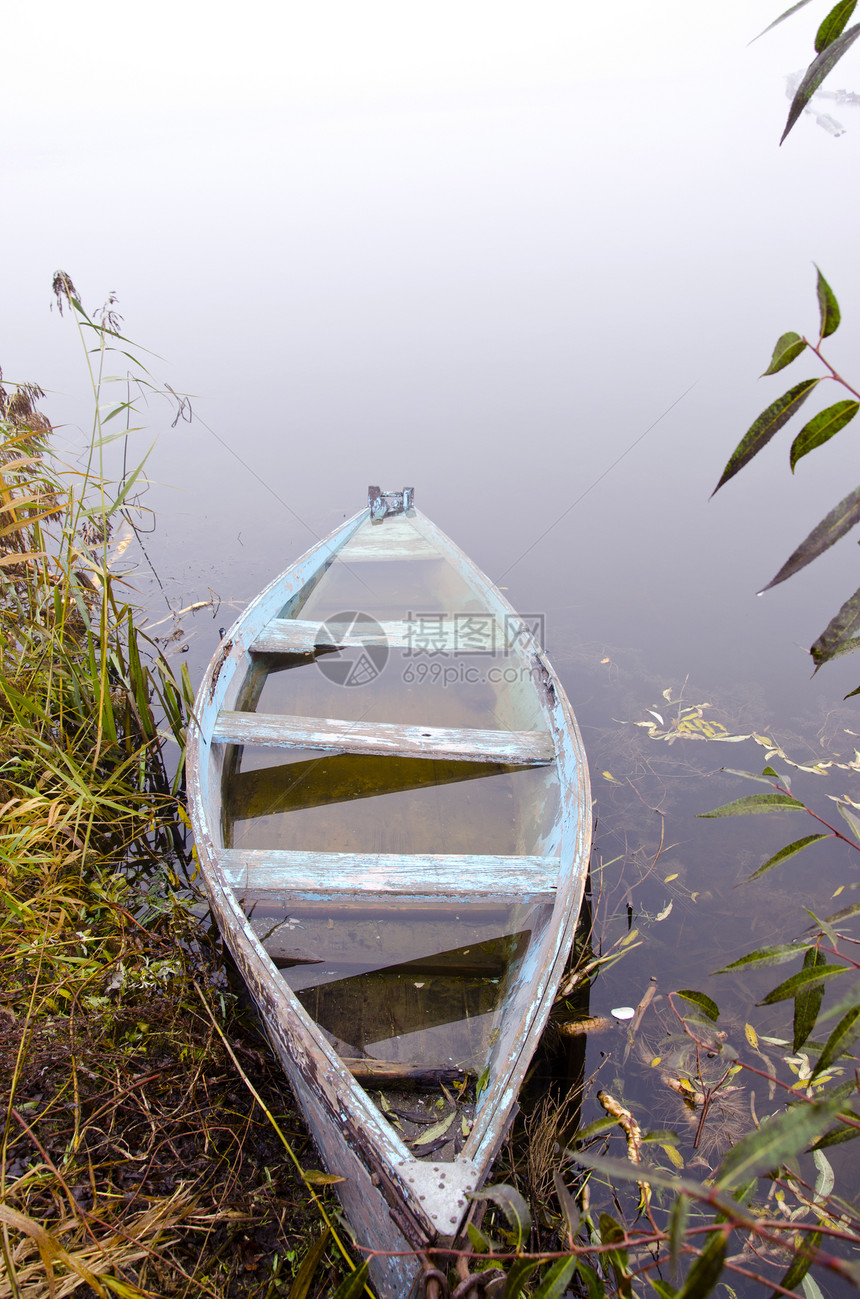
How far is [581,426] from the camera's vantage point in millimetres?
8484

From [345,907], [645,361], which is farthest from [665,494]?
[345,907]

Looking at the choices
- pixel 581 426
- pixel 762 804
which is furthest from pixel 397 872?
pixel 581 426

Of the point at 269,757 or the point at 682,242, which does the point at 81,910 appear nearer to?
the point at 269,757

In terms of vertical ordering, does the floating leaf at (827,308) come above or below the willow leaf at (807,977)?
above

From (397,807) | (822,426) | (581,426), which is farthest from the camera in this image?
(581,426)

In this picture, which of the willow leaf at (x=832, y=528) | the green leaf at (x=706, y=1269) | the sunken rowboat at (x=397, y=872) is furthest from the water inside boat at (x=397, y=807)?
the willow leaf at (x=832, y=528)

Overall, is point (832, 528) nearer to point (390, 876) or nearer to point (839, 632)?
point (839, 632)

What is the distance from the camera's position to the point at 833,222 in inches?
596

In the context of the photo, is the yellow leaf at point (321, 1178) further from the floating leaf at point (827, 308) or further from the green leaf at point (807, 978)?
the floating leaf at point (827, 308)

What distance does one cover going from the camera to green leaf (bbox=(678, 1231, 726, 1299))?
60 cm

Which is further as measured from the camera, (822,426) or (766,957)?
(766,957)

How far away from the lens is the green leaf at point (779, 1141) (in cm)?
61

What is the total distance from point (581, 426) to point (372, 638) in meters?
5.92

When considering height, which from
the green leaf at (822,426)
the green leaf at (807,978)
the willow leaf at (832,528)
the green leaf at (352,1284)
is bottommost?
the green leaf at (352,1284)
